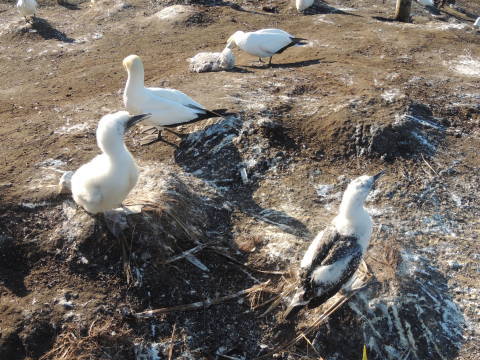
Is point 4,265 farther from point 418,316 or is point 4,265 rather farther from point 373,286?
point 418,316

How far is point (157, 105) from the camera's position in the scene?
5.89 meters

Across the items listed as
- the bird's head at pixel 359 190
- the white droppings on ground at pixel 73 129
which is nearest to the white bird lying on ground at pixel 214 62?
the white droppings on ground at pixel 73 129

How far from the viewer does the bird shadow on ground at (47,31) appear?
10.6m

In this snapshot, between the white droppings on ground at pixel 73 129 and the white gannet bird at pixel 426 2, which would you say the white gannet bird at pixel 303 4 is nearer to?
the white gannet bird at pixel 426 2

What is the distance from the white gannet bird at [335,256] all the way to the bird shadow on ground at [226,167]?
834 millimetres

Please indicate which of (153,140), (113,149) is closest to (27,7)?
(153,140)

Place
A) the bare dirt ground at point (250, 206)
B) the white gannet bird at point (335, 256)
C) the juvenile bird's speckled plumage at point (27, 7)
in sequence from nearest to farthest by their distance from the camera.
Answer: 1. the white gannet bird at point (335, 256)
2. the bare dirt ground at point (250, 206)
3. the juvenile bird's speckled plumage at point (27, 7)

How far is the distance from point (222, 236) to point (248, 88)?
3.22 meters

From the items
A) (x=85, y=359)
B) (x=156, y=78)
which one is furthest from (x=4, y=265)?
(x=156, y=78)

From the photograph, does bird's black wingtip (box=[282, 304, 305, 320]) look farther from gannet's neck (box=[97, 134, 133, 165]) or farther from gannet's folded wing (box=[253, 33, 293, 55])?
gannet's folded wing (box=[253, 33, 293, 55])

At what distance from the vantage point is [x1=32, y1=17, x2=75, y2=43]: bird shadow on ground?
416 inches

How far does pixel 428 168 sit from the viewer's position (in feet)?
19.3

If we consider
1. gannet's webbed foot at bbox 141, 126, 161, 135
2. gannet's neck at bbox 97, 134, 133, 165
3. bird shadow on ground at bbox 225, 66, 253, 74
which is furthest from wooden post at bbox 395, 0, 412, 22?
gannet's neck at bbox 97, 134, 133, 165

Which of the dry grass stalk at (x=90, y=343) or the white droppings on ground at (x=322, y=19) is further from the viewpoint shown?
the white droppings on ground at (x=322, y=19)
